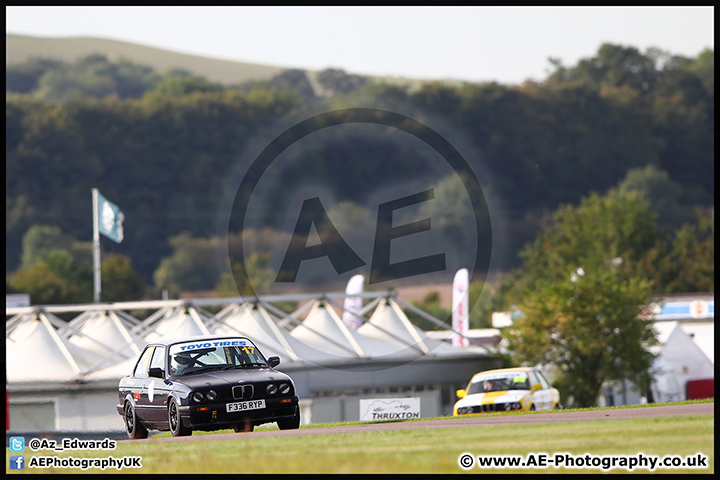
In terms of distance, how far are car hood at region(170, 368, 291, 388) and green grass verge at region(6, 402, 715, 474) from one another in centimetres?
81

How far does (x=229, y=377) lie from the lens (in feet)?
51.6

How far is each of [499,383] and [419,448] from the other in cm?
1573

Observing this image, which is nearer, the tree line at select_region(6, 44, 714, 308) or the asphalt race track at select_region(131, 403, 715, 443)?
the asphalt race track at select_region(131, 403, 715, 443)

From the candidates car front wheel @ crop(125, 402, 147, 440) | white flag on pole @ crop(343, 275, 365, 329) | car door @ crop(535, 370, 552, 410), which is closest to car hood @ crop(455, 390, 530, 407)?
car door @ crop(535, 370, 552, 410)

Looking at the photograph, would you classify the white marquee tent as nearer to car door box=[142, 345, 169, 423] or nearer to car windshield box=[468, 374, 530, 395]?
car windshield box=[468, 374, 530, 395]

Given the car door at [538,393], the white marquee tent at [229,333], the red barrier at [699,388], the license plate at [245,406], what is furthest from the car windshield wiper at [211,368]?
the red barrier at [699,388]

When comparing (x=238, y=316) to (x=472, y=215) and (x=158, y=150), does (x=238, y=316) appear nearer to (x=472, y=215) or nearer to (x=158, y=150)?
(x=472, y=215)

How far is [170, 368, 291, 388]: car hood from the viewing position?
15516 mm

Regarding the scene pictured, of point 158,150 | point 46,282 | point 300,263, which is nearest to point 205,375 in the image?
point 46,282

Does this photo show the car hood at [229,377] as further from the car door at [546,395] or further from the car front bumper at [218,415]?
the car door at [546,395]

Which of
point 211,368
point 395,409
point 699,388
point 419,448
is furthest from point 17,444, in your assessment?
point 699,388

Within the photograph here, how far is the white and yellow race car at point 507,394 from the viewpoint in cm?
2689

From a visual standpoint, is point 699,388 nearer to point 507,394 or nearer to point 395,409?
point 507,394
